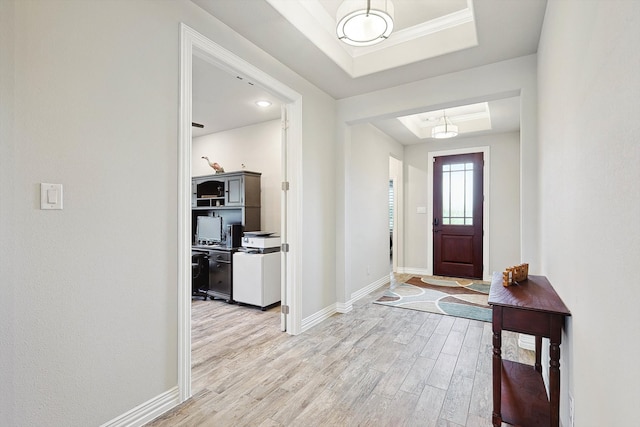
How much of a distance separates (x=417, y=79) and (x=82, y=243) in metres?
3.19

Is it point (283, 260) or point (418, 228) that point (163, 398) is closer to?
point (283, 260)

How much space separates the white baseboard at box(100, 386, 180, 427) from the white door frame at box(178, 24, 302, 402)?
57 mm

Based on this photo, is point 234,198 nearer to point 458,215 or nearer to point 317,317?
point 317,317

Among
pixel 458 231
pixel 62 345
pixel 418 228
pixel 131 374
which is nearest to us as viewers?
pixel 62 345

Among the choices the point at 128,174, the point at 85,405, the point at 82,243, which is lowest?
the point at 85,405

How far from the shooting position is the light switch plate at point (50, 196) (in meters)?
1.36

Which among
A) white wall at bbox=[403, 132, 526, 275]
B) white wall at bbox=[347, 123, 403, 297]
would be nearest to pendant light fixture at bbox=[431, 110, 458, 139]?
white wall at bbox=[347, 123, 403, 297]

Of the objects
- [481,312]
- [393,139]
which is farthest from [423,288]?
[393,139]

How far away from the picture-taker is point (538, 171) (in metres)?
2.54

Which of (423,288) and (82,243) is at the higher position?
(82,243)

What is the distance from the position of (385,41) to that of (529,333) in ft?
8.95

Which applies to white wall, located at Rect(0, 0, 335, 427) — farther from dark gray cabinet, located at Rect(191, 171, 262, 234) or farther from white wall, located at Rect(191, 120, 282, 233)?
white wall, located at Rect(191, 120, 282, 233)

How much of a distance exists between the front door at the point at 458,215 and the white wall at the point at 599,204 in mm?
4096

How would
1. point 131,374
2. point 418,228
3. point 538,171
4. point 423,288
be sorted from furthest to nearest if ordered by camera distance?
point 418,228 < point 423,288 < point 538,171 < point 131,374
